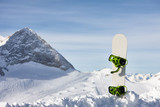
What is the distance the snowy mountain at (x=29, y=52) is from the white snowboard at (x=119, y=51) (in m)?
35.5

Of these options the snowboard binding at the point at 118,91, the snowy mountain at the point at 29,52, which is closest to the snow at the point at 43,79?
the snowy mountain at the point at 29,52

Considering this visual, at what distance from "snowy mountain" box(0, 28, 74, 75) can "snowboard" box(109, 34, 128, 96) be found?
35505 millimetres

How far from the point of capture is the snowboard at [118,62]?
883 cm

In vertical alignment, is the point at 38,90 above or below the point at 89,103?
below

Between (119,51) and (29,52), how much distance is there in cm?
3910

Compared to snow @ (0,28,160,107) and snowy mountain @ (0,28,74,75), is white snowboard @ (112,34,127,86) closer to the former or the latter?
snow @ (0,28,160,107)

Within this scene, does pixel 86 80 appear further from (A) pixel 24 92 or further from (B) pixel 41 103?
(B) pixel 41 103

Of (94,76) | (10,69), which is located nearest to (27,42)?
(10,69)

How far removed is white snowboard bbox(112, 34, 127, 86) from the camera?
905 centimetres

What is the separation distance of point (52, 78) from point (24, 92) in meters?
7.74

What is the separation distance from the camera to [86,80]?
1379 inches

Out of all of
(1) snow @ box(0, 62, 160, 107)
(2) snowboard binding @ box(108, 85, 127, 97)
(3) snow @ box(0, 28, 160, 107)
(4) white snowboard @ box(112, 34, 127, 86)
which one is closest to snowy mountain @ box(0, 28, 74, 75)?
(3) snow @ box(0, 28, 160, 107)

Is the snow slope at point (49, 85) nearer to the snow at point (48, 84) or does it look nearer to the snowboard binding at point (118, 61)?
the snow at point (48, 84)

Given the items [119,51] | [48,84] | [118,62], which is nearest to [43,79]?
[48,84]
